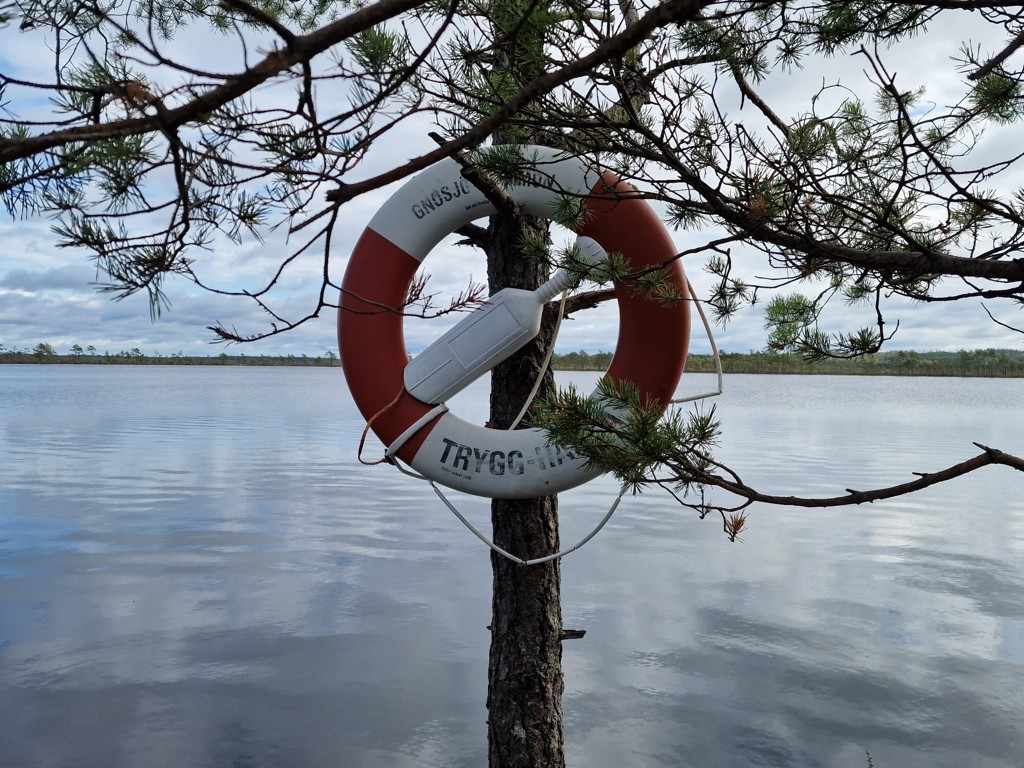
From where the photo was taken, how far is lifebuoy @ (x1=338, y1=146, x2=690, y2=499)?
206 centimetres

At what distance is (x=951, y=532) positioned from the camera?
5988 millimetres

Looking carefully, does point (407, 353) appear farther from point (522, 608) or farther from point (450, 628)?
point (450, 628)

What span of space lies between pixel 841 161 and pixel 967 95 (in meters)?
0.46

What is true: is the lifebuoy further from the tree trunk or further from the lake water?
the lake water

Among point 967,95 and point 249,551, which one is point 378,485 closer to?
point 249,551

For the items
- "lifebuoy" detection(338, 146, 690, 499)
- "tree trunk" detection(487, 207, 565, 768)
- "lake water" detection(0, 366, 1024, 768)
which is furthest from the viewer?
"lake water" detection(0, 366, 1024, 768)

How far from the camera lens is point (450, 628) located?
13.1ft

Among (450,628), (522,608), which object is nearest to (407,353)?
(522,608)

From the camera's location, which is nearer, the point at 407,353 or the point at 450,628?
the point at 407,353

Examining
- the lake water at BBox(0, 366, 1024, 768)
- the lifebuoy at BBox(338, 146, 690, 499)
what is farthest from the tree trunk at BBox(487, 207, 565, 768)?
the lake water at BBox(0, 366, 1024, 768)

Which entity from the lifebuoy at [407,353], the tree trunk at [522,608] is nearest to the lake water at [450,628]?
the tree trunk at [522,608]

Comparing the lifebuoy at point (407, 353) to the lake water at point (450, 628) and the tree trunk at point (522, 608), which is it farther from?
the lake water at point (450, 628)

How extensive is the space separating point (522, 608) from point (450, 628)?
6.14ft

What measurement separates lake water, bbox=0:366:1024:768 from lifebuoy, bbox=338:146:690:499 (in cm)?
139
